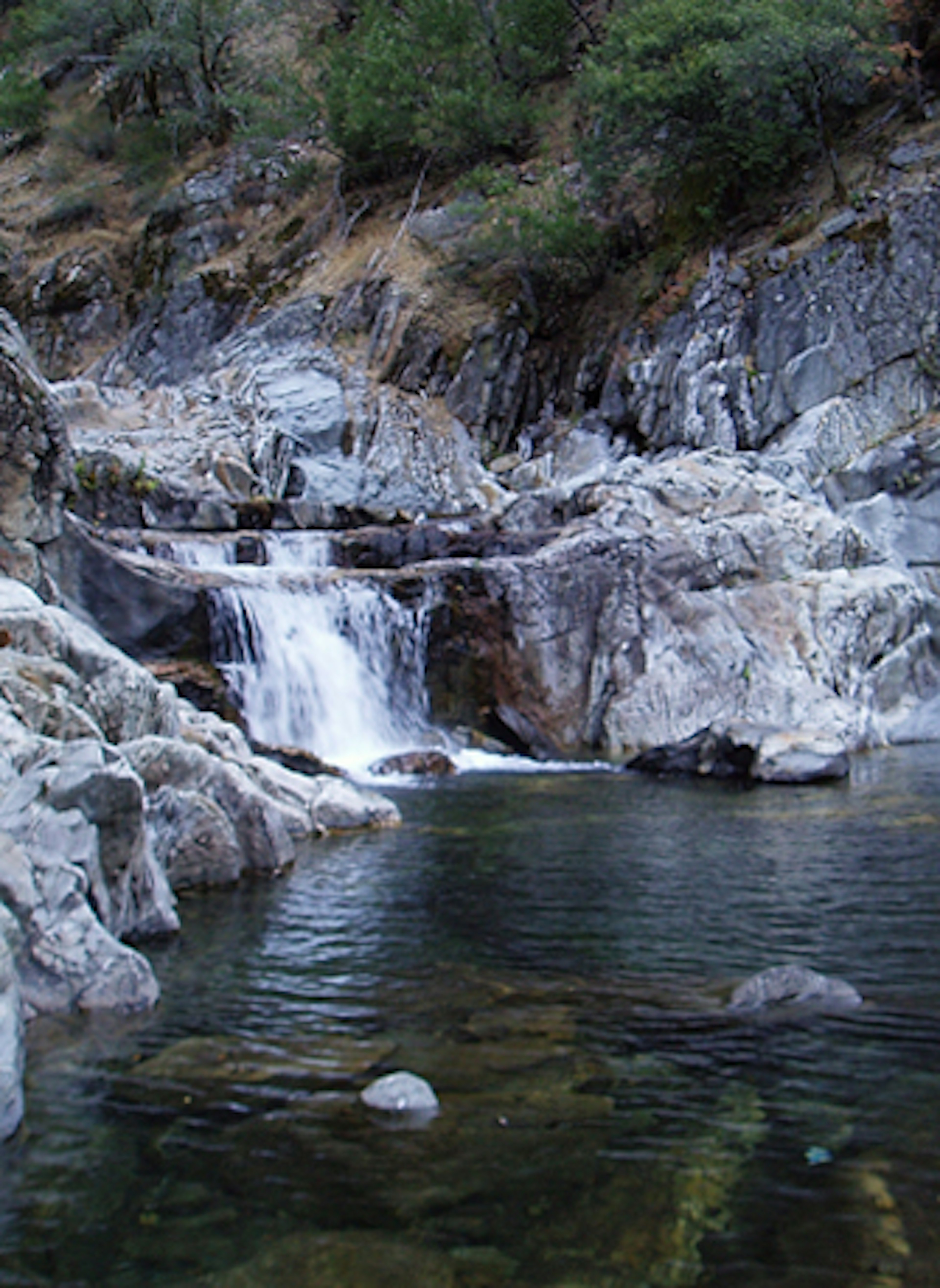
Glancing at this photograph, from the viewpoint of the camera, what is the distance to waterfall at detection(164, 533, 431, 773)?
61.0 feet

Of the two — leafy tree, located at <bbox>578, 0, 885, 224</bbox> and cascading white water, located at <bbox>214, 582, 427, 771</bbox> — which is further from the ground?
leafy tree, located at <bbox>578, 0, 885, 224</bbox>

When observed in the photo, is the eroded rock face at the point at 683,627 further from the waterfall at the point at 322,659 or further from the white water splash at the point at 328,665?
the waterfall at the point at 322,659

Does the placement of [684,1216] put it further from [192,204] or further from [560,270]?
[192,204]

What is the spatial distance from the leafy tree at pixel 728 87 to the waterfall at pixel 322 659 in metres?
17.2

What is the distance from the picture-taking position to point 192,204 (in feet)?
142

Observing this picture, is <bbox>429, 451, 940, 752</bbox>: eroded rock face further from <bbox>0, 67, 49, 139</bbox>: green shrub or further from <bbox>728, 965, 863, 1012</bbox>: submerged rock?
<bbox>0, 67, 49, 139</bbox>: green shrub

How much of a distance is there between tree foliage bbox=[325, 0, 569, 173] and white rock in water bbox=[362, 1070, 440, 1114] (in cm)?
3707

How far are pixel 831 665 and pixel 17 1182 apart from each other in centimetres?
1715

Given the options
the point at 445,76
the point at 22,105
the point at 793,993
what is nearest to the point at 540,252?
the point at 445,76

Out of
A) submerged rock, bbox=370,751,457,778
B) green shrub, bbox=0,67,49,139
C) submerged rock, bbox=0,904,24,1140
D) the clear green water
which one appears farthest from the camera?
green shrub, bbox=0,67,49,139

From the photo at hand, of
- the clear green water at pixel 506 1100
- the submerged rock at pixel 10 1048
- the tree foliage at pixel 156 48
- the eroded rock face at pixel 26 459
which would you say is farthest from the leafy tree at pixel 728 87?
the submerged rock at pixel 10 1048

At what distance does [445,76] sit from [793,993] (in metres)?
39.7

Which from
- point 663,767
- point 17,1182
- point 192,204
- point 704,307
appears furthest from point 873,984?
point 192,204

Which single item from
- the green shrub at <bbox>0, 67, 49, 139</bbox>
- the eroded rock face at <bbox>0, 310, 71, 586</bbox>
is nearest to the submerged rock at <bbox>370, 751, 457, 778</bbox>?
the eroded rock face at <bbox>0, 310, 71, 586</bbox>
